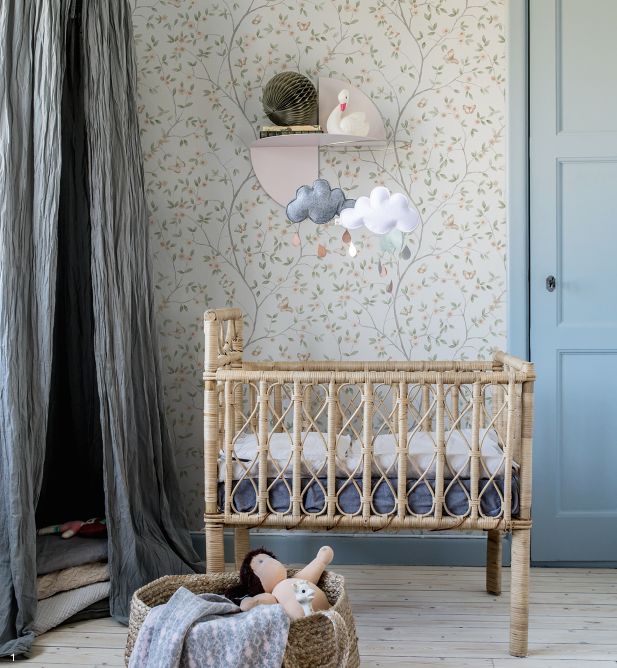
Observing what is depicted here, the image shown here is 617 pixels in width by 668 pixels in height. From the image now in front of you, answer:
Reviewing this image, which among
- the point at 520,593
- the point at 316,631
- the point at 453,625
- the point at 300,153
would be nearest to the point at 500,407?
the point at 520,593

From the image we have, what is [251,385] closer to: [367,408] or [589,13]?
[367,408]

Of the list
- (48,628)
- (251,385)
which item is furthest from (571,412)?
(48,628)

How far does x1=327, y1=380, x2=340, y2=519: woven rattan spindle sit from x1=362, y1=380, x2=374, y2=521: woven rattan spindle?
0.08 m

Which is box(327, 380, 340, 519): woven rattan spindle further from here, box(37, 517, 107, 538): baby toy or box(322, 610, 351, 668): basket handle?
box(37, 517, 107, 538): baby toy

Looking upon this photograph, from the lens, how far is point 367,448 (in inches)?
79.7

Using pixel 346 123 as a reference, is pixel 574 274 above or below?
below

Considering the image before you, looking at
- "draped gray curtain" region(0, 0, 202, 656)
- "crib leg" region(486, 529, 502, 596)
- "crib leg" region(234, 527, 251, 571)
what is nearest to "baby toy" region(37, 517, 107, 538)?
"draped gray curtain" region(0, 0, 202, 656)

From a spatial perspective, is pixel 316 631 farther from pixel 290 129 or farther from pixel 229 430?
pixel 290 129

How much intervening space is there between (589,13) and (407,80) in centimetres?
67

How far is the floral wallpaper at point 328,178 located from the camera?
271 centimetres

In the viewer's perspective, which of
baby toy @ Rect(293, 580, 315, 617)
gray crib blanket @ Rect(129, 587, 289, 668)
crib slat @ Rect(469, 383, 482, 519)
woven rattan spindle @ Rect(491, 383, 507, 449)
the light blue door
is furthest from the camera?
the light blue door

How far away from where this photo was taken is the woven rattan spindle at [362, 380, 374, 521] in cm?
200

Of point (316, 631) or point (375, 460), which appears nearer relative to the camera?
point (316, 631)

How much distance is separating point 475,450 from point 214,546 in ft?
2.47
